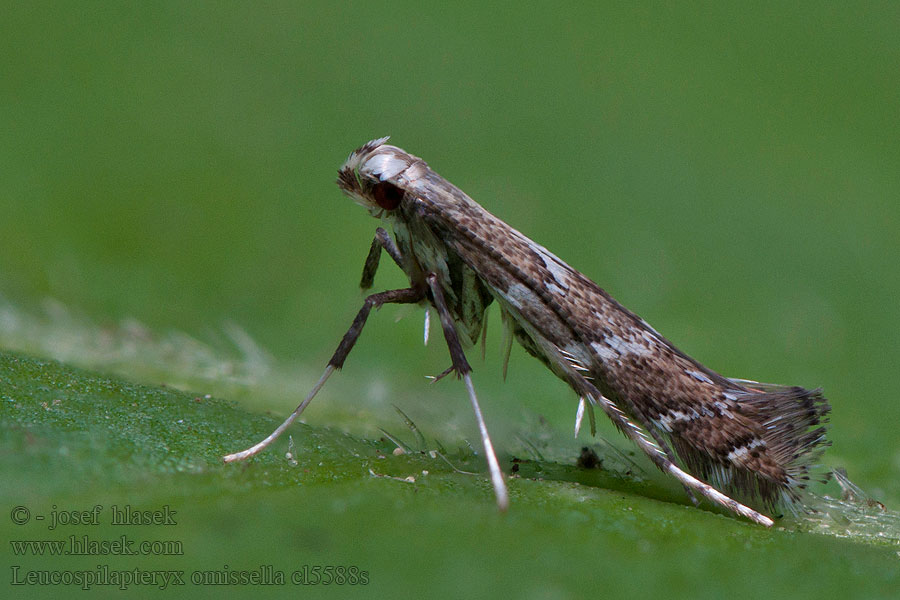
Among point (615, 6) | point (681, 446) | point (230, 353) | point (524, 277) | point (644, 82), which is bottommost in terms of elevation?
point (230, 353)

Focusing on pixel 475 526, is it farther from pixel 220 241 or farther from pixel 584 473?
pixel 220 241

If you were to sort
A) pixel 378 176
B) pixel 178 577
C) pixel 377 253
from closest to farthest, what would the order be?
1. pixel 178 577
2. pixel 378 176
3. pixel 377 253

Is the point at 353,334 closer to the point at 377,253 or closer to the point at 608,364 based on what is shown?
the point at 377,253

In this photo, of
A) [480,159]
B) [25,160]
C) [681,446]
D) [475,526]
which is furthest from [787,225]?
[25,160]

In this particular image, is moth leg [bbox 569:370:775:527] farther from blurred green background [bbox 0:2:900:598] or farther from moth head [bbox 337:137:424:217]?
moth head [bbox 337:137:424:217]

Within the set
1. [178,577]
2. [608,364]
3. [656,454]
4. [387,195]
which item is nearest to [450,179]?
[387,195]

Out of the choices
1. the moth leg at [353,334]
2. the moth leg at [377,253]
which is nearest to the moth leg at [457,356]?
the moth leg at [353,334]
